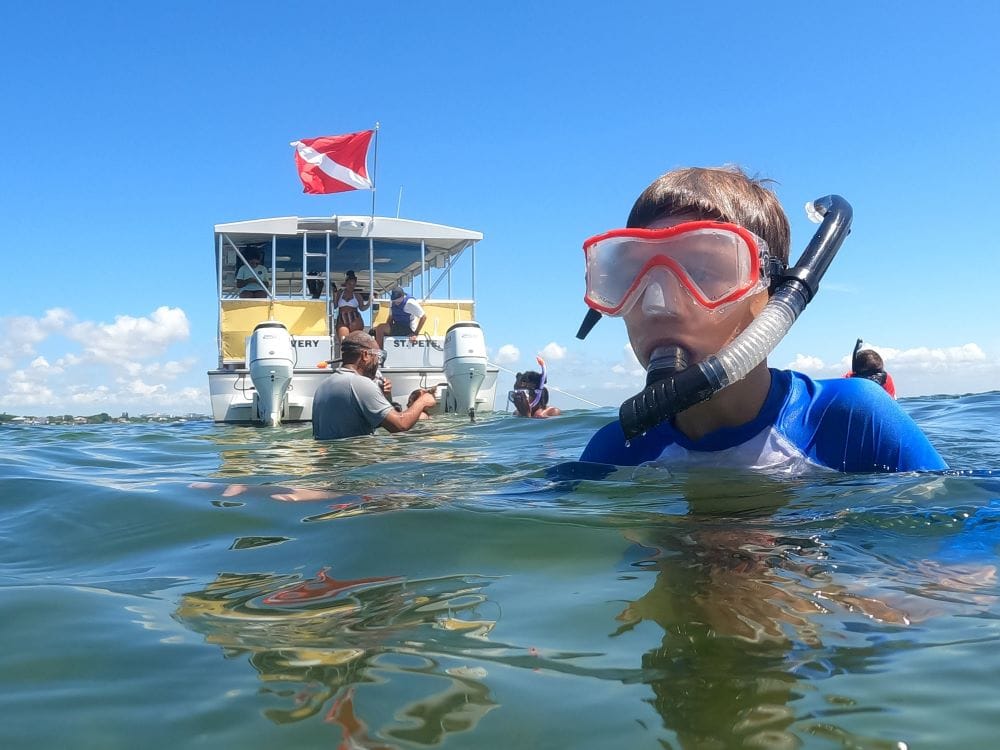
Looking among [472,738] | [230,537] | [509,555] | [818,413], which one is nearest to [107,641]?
[472,738]

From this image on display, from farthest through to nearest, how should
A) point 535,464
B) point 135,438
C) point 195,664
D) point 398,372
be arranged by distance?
point 398,372
point 135,438
point 535,464
point 195,664

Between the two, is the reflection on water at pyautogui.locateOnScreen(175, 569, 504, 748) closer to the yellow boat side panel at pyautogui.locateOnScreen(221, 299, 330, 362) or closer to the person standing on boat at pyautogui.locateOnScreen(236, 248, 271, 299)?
the yellow boat side panel at pyautogui.locateOnScreen(221, 299, 330, 362)

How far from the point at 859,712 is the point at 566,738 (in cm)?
35

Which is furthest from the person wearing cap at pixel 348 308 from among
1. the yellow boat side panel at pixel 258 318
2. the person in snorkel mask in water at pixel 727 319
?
the person in snorkel mask in water at pixel 727 319

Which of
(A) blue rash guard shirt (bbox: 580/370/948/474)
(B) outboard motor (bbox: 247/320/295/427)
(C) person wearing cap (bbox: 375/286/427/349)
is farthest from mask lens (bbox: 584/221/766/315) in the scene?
(C) person wearing cap (bbox: 375/286/427/349)

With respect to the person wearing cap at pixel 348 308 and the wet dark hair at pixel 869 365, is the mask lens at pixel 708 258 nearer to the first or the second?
the wet dark hair at pixel 869 365

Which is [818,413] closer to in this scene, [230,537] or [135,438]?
[230,537]

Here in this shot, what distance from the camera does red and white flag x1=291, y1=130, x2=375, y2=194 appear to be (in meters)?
13.2

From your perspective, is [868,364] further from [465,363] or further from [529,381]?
[465,363]

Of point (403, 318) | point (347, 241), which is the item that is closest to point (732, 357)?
point (403, 318)

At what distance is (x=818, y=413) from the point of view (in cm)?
227

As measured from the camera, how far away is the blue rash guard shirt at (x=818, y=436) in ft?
7.00

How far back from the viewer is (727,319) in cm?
204

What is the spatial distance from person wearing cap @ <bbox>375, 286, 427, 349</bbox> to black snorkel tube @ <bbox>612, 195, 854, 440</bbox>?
9.88 metres
